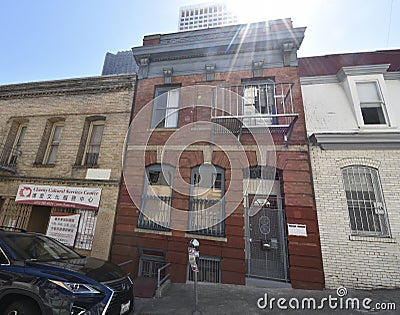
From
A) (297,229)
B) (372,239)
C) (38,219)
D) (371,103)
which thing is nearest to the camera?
(372,239)

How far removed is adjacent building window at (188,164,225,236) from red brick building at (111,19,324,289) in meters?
0.04

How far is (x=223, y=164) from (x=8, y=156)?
10.7 metres

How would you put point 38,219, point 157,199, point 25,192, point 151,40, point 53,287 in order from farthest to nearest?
1. point 151,40
2. point 38,219
3. point 25,192
4. point 157,199
5. point 53,287

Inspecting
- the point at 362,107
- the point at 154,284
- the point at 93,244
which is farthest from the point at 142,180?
the point at 362,107

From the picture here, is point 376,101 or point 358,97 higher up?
point 358,97

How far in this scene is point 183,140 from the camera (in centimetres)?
789

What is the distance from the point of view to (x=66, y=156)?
346 inches

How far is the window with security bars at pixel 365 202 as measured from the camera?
6.11 metres

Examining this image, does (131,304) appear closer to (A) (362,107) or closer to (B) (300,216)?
(B) (300,216)

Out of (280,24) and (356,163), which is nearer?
(356,163)

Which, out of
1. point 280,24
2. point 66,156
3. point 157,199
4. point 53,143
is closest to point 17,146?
point 53,143

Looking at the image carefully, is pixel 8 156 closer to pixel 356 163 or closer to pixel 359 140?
pixel 356 163

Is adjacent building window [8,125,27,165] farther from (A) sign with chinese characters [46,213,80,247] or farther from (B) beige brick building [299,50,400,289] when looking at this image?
(B) beige brick building [299,50,400,289]

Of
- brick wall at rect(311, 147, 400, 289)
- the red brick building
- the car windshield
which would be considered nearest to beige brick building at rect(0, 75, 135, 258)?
the red brick building
